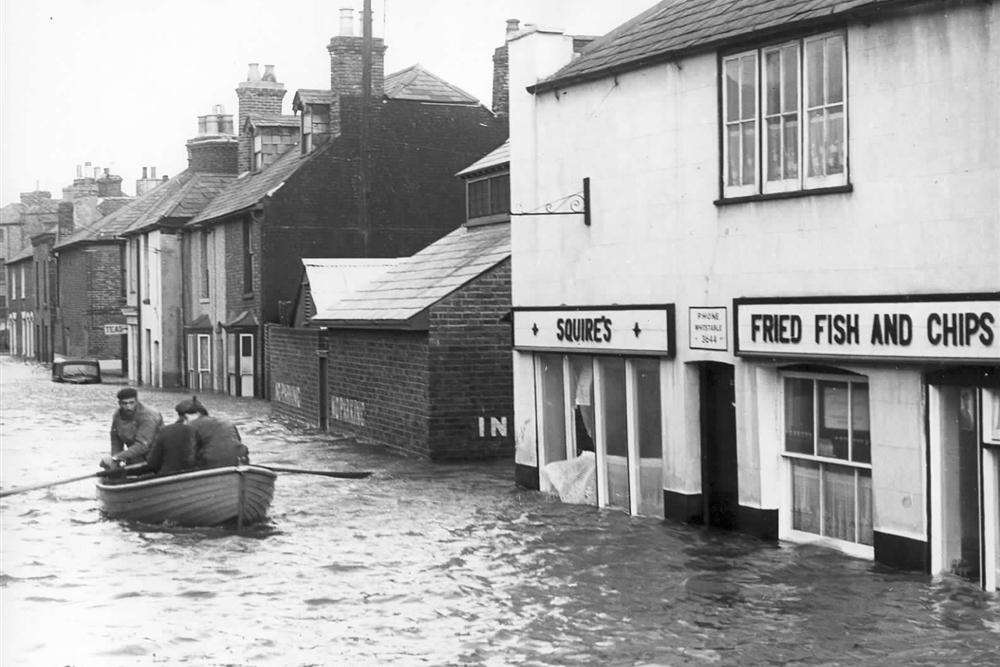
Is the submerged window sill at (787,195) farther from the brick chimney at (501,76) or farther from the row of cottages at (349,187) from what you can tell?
the row of cottages at (349,187)

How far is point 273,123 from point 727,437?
1385 inches

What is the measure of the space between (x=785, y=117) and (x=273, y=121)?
3609cm

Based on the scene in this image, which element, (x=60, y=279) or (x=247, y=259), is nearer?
(x=247, y=259)

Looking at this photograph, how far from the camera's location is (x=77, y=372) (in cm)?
5684

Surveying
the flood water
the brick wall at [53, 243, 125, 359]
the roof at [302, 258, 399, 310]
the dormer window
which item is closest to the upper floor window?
the dormer window

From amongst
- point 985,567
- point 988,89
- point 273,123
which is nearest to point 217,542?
point 985,567

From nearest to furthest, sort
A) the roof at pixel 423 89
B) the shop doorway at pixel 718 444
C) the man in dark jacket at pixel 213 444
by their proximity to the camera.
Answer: the shop doorway at pixel 718 444 < the man in dark jacket at pixel 213 444 < the roof at pixel 423 89

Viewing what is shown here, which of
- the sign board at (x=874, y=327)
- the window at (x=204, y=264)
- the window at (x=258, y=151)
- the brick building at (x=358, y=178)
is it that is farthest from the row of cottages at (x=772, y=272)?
the window at (x=204, y=264)

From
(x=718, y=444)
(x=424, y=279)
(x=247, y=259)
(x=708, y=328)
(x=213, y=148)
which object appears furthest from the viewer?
(x=213, y=148)

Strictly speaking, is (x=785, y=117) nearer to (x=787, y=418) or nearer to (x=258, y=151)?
(x=787, y=418)

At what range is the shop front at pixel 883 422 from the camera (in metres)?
12.5

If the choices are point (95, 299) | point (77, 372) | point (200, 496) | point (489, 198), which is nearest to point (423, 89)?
point (489, 198)

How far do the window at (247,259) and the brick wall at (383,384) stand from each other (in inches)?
530

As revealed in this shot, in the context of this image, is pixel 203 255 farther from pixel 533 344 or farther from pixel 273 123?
pixel 533 344
